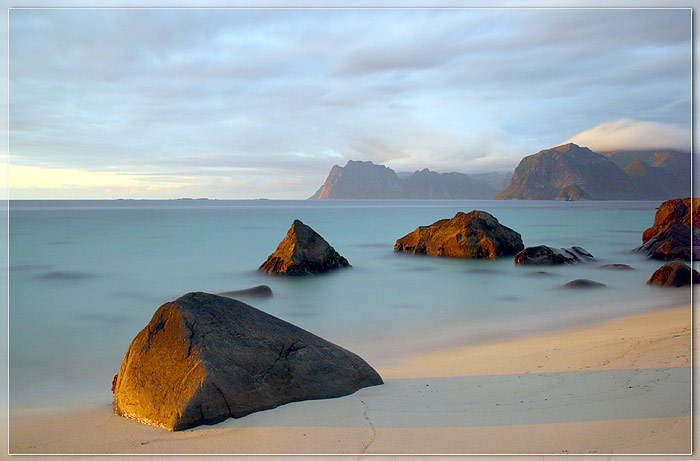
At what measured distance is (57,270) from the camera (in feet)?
50.9

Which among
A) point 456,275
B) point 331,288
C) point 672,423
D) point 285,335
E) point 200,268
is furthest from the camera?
Answer: point 200,268

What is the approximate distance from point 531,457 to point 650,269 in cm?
1333

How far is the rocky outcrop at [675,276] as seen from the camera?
37.2 ft

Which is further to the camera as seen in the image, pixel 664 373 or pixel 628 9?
pixel 628 9

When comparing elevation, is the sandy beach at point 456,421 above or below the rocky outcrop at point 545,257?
below

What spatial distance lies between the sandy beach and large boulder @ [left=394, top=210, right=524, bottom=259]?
479 inches

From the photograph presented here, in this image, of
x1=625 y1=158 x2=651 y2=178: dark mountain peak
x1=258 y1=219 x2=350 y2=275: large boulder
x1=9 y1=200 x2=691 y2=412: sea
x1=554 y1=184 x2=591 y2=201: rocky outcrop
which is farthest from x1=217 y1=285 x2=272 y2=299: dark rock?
x1=554 y1=184 x2=591 y2=201: rocky outcrop

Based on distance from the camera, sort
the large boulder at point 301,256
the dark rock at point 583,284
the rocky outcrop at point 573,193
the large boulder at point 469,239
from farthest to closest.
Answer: the rocky outcrop at point 573,193 < the large boulder at point 469,239 < the large boulder at point 301,256 < the dark rock at point 583,284

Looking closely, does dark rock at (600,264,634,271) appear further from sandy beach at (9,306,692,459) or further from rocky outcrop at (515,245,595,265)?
sandy beach at (9,306,692,459)

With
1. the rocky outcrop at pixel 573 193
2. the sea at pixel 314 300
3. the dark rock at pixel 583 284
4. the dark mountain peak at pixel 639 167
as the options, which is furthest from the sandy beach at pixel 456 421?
the rocky outcrop at pixel 573 193

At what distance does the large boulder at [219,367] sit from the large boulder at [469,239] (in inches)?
528

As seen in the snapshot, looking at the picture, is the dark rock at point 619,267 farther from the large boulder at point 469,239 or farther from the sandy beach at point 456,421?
the sandy beach at point 456,421

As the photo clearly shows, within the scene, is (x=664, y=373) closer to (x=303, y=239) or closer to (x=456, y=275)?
(x=456, y=275)

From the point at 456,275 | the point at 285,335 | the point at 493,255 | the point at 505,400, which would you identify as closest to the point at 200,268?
the point at 456,275
